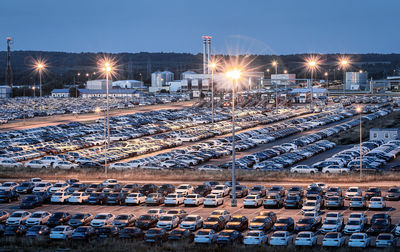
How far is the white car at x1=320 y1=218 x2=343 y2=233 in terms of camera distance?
2508cm

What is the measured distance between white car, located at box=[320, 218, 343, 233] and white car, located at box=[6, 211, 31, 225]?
43.6 ft

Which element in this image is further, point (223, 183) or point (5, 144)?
point (5, 144)

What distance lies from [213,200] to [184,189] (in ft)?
11.0

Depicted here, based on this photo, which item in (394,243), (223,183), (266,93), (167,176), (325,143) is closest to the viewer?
(394,243)

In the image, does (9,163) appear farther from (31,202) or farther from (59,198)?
(31,202)

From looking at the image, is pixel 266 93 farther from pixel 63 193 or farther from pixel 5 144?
pixel 63 193

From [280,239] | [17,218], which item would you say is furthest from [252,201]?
[17,218]

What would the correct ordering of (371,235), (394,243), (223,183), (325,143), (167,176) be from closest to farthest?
1. (394,243)
2. (371,235)
3. (223,183)
4. (167,176)
5. (325,143)

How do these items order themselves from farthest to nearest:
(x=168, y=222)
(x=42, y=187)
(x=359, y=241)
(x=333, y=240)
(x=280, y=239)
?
1. (x=42, y=187)
2. (x=168, y=222)
3. (x=280, y=239)
4. (x=333, y=240)
5. (x=359, y=241)

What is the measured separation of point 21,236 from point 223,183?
1434 centimetres

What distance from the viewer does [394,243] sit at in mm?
22531

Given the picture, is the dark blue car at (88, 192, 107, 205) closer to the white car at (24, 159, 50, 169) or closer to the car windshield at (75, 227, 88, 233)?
the car windshield at (75, 227, 88, 233)

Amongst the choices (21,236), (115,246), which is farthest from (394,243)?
(21,236)

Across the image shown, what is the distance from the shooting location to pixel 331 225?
993 inches
